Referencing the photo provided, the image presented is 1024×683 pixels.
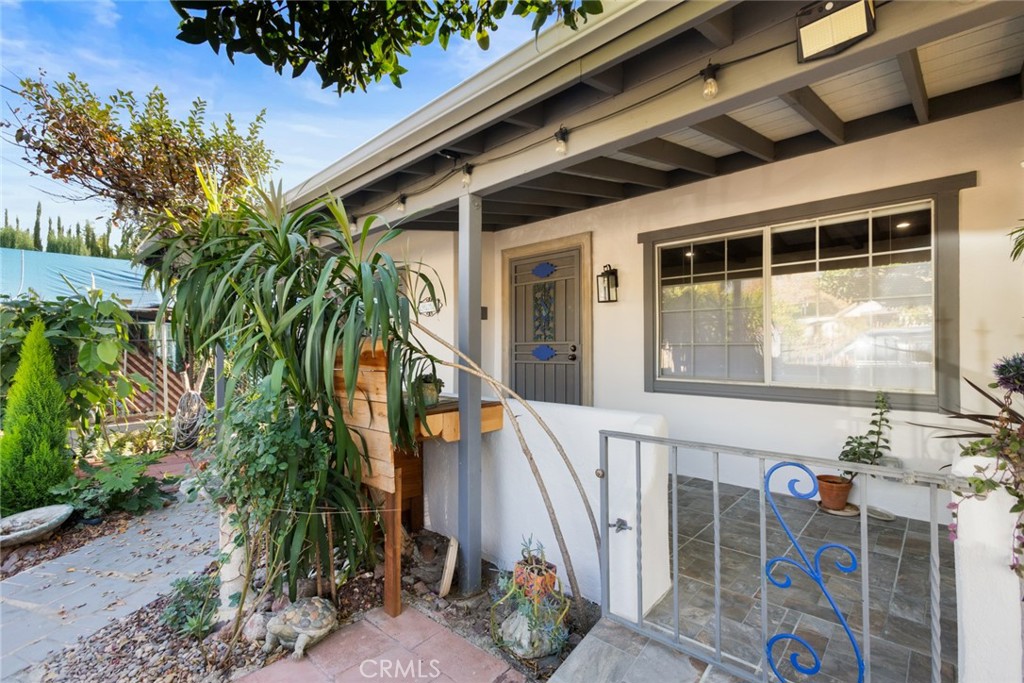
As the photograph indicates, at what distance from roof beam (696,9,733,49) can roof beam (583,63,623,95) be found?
0.41 metres

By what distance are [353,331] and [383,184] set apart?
6.09ft

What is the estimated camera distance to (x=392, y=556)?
2.39 metres

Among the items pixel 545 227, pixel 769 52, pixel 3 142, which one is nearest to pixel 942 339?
pixel 769 52

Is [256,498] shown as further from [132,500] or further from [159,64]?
[159,64]

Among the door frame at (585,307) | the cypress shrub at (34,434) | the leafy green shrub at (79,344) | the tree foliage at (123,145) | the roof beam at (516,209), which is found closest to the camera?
the cypress shrub at (34,434)

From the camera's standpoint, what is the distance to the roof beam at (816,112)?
2369mm

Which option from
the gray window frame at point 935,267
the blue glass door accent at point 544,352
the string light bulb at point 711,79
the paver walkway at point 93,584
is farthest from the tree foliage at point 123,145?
the gray window frame at point 935,267

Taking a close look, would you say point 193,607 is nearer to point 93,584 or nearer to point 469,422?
point 93,584

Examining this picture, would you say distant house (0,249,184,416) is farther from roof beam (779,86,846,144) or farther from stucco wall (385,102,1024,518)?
roof beam (779,86,846,144)

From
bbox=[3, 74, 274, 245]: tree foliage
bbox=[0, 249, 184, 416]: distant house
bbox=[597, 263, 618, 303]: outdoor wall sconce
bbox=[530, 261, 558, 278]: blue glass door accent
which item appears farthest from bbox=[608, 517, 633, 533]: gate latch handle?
bbox=[0, 249, 184, 416]: distant house

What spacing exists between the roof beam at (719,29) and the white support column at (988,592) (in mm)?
1675

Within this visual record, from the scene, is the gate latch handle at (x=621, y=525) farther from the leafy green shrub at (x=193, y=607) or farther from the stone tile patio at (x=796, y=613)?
the leafy green shrub at (x=193, y=607)

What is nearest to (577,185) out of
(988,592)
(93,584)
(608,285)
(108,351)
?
(608,285)

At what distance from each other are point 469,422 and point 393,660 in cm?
122
